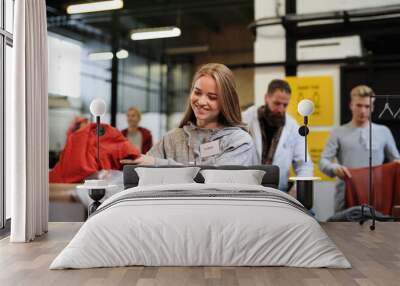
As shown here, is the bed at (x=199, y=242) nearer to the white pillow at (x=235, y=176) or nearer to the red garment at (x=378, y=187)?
the white pillow at (x=235, y=176)

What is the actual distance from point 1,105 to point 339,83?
4125 millimetres

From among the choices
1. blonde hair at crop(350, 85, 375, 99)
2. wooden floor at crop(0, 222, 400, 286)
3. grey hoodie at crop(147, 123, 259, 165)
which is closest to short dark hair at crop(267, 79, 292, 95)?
grey hoodie at crop(147, 123, 259, 165)

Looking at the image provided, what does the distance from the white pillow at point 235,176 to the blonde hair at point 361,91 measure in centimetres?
170

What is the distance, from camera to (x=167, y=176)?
18.1 feet

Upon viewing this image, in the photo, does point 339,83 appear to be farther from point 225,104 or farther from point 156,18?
point 156,18

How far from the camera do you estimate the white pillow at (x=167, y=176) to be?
5496 mm

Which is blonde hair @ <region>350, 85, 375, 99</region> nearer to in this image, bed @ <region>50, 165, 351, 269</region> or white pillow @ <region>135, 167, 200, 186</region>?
white pillow @ <region>135, 167, 200, 186</region>

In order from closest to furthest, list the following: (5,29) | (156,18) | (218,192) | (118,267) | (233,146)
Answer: (118,267), (218,192), (5,29), (233,146), (156,18)

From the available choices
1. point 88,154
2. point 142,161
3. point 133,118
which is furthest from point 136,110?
point 88,154

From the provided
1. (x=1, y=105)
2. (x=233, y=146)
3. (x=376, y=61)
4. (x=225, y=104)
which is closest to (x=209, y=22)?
(x=225, y=104)

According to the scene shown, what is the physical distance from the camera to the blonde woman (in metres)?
6.09

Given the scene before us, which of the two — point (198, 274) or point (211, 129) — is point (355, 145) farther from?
point (198, 274)

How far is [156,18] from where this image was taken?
6.66 metres

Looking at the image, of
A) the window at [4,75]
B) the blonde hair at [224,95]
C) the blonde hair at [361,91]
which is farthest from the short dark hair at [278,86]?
the window at [4,75]
